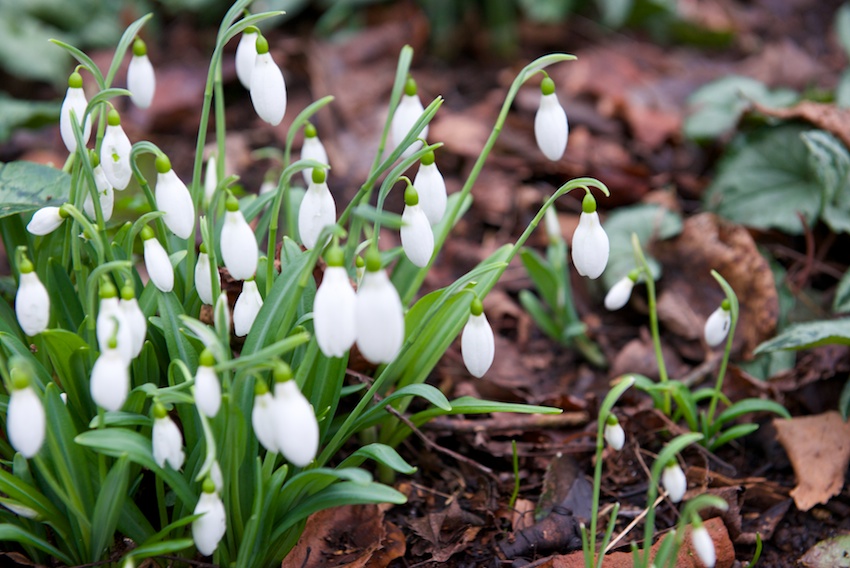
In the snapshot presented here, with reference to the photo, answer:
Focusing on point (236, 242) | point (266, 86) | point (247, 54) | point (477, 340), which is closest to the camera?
point (236, 242)

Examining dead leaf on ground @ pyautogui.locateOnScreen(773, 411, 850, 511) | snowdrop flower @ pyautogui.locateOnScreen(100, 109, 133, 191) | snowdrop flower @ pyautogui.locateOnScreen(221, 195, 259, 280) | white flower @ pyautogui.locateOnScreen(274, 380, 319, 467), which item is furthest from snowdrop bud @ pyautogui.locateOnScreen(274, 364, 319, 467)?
dead leaf on ground @ pyautogui.locateOnScreen(773, 411, 850, 511)

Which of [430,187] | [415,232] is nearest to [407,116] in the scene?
[430,187]

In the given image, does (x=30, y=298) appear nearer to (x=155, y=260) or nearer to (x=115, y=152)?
(x=155, y=260)

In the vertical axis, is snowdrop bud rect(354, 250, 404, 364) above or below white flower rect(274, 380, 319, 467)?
above

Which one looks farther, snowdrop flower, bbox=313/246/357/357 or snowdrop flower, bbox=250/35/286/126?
snowdrop flower, bbox=250/35/286/126

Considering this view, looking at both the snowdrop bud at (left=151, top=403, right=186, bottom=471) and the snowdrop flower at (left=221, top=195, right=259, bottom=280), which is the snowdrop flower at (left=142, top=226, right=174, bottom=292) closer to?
the snowdrop flower at (left=221, top=195, right=259, bottom=280)

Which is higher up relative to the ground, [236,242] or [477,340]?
[236,242]

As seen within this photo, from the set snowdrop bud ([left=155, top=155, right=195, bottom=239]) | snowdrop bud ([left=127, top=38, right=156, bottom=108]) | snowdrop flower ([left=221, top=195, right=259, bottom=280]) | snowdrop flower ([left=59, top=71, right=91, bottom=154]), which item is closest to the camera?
snowdrop flower ([left=221, top=195, right=259, bottom=280])
